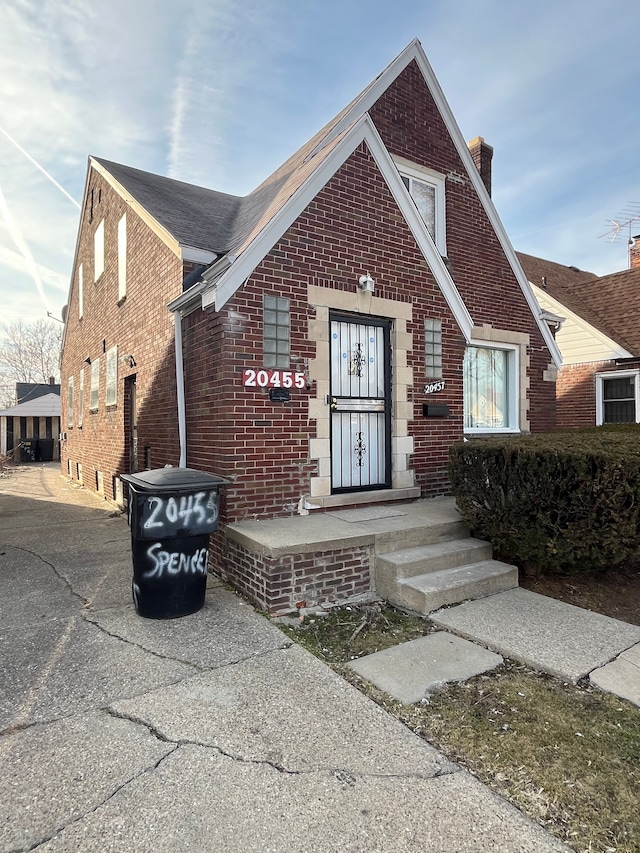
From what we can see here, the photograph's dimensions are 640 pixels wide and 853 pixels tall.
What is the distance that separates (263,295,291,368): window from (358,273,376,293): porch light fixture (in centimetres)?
113

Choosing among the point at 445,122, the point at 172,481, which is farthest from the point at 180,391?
the point at 445,122

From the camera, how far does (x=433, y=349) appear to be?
706cm

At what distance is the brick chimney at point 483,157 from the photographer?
10.2 metres

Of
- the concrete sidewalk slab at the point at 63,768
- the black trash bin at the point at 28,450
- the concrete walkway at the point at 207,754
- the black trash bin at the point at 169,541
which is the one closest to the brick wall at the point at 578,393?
the black trash bin at the point at 169,541

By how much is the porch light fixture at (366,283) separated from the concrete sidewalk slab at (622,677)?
464 centimetres

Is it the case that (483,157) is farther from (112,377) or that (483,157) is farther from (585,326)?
(112,377)

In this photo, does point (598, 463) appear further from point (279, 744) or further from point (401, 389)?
point (279, 744)

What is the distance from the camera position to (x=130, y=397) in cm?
938

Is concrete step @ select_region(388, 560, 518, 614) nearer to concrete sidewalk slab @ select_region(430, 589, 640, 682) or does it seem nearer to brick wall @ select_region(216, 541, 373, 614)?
concrete sidewalk slab @ select_region(430, 589, 640, 682)

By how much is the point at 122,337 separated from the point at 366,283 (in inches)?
210

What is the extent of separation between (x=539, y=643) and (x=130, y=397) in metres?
7.96

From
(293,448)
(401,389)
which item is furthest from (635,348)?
(293,448)

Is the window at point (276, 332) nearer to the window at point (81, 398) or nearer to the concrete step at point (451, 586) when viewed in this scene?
the concrete step at point (451, 586)

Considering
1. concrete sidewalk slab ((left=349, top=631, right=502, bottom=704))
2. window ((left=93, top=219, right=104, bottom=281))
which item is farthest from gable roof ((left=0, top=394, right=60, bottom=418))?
concrete sidewalk slab ((left=349, top=631, right=502, bottom=704))
